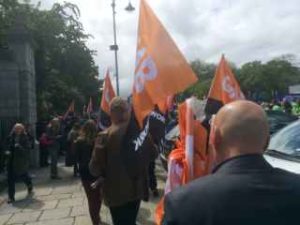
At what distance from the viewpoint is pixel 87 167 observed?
761 cm

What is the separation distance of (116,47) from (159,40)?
87.0 ft

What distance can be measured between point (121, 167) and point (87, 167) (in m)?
2.46

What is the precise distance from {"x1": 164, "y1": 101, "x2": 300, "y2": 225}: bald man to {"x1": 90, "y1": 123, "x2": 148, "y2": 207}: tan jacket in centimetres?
310

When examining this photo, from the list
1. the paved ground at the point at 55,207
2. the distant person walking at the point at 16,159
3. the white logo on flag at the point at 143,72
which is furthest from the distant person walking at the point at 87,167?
the distant person walking at the point at 16,159

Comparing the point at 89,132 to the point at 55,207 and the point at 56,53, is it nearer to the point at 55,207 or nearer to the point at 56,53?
the point at 55,207

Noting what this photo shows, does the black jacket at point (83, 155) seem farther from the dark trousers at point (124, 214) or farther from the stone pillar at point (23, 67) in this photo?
the stone pillar at point (23, 67)

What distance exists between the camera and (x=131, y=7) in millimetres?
29547

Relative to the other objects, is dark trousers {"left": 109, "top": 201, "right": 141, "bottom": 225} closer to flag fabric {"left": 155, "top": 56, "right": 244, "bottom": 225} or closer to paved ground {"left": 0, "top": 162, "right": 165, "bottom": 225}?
flag fabric {"left": 155, "top": 56, "right": 244, "bottom": 225}

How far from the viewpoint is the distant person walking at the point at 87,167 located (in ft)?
24.6

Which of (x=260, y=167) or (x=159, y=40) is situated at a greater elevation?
(x=159, y=40)

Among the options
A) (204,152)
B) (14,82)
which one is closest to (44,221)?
(204,152)

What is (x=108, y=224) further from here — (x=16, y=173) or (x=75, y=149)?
(x=16, y=173)

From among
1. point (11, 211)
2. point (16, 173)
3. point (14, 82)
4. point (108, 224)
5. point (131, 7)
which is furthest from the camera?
point (131, 7)

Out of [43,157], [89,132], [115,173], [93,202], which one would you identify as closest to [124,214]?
[115,173]
